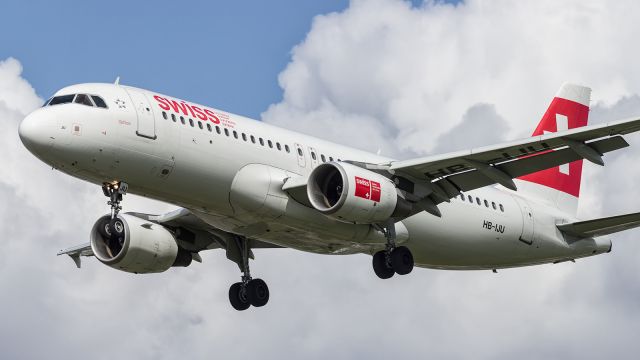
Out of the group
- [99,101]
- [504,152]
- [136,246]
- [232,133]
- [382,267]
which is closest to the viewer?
[99,101]

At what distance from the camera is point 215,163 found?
1629 inches

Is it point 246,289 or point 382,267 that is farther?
point 246,289

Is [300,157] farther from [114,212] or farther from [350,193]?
[114,212]

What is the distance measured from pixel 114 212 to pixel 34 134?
4236mm

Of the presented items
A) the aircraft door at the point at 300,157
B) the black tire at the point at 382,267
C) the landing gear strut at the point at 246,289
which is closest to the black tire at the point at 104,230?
the landing gear strut at the point at 246,289

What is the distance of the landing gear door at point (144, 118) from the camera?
4044cm

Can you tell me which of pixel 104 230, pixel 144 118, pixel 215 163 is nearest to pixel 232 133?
pixel 215 163

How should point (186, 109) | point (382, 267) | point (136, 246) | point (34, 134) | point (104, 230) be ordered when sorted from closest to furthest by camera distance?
point (34, 134), point (186, 109), point (382, 267), point (104, 230), point (136, 246)

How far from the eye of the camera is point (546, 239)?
1991 inches

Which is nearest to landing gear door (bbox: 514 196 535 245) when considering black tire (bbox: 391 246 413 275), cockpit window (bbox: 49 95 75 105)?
black tire (bbox: 391 246 413 275)

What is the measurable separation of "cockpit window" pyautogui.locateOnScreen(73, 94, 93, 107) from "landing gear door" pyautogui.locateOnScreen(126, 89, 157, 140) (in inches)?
50.6

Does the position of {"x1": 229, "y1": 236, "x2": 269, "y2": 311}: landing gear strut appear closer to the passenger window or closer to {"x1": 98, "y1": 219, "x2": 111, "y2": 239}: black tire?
{"x1": 98, "y1": 219, "x2": 111, "y2": 239}: black tire

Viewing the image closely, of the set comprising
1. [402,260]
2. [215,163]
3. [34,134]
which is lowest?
[402,260]

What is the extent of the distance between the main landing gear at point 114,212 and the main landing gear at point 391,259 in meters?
8.40
